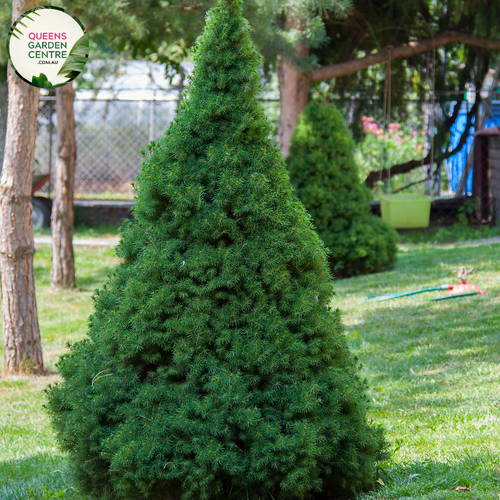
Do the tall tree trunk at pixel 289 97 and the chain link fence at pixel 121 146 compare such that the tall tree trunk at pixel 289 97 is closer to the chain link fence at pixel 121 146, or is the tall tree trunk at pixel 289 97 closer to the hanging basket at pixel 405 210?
the hanging basket at pixel 405 210

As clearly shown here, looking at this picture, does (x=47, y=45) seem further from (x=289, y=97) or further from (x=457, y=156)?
(x=457, y=156)

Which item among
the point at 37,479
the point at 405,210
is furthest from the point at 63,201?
the point at 37,479

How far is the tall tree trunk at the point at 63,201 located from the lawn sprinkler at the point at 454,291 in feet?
14.0

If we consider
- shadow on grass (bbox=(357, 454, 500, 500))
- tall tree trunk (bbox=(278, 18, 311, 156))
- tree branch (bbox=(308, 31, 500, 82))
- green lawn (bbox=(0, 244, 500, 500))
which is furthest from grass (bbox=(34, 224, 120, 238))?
shadow on grass (bbox=(357, 454, 500, 500))

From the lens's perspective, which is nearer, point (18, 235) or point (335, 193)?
point (18, 235)

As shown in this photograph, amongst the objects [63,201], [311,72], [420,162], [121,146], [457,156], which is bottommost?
[63,201]

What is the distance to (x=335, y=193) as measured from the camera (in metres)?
8.95

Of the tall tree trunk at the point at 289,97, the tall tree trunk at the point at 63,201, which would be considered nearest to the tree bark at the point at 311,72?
the tall tree trunk at the point at 289,97

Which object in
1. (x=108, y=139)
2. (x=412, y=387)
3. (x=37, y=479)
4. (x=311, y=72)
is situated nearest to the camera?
(x=37, y=479)

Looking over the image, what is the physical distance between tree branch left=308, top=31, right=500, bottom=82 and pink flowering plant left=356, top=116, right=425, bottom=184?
1904mm

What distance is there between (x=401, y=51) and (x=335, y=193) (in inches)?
173

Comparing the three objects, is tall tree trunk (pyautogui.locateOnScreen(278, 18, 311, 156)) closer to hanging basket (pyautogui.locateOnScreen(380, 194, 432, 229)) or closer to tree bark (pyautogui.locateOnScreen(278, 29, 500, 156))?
tree bark (pyautogui.locateOnScreen(278, 29, 500, 156))

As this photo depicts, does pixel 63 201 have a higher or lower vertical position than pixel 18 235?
higher

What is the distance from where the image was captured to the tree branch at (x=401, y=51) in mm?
11219
